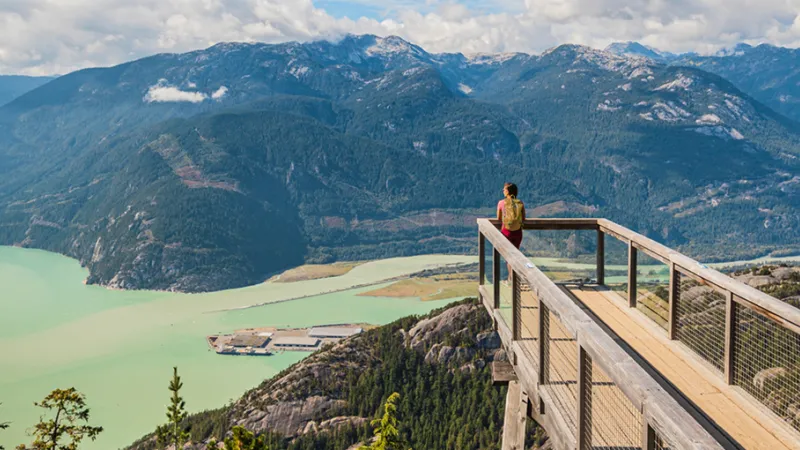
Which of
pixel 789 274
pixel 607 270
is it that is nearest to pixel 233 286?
pixel 789 274

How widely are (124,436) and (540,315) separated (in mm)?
Result: 81702

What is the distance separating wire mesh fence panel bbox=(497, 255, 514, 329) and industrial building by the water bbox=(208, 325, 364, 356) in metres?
96.7

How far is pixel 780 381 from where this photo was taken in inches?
255

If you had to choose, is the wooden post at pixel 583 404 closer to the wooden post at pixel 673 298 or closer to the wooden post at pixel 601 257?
the wooden post at pixel 673 298

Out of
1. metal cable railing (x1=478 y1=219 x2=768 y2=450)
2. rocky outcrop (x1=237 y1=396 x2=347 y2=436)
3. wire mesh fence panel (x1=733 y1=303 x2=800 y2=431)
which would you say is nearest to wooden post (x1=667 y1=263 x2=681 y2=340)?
metal cable railing (x1=478 y1=219 x2=768 y2=450)

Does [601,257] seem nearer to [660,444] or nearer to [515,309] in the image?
[515,309]

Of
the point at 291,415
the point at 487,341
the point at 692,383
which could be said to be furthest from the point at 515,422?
the point at 487,341

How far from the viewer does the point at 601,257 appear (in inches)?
407

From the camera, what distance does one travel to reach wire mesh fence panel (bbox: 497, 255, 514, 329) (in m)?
8.45

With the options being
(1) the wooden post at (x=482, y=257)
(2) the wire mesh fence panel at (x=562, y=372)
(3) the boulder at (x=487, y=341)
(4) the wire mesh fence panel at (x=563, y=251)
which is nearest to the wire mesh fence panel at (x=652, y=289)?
(4) the wire mesh fence panel at (x=563, y=251)

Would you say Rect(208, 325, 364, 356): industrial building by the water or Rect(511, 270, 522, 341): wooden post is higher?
Rect(511, 270, 522, 341): wooden post

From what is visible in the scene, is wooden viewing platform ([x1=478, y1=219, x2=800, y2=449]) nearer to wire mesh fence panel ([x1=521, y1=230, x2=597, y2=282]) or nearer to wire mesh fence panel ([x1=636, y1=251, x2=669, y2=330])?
wire mesh fence panel ([x1=636, y1=251, x2=669, y2=330])

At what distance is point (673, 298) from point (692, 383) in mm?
1385

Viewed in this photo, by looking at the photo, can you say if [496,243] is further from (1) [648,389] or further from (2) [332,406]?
(2) [332,406]
